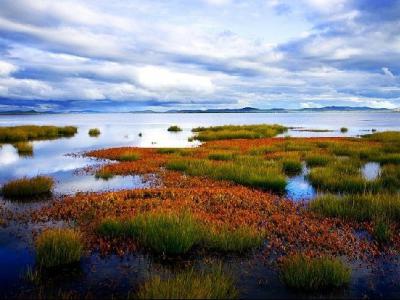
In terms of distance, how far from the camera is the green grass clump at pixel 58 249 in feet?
27.3

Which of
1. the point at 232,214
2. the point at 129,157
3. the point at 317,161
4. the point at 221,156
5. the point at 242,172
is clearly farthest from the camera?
the point at 129,157

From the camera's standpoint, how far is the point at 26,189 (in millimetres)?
15906

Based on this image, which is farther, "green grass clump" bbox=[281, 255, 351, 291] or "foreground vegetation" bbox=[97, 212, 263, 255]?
"foreground vegetation" bbox=[97, 212, 263, 255]

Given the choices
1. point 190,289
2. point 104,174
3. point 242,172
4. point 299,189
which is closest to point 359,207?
point 299,189

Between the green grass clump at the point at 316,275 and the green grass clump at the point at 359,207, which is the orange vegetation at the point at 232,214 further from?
the green grass clump at the point at 316,275

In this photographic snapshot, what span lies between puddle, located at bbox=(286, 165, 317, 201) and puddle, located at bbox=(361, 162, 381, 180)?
123 inches

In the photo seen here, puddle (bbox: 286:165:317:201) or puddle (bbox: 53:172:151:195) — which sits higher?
puddle (bbox: 53:172:151:195)

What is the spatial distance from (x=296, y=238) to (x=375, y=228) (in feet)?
7.17

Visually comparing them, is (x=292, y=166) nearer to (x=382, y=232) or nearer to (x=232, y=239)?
(x=382, y=232)

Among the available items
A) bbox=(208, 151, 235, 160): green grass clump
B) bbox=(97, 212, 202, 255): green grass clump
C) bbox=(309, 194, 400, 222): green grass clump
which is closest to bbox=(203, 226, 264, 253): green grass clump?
bbox=(97, 212, 202, 255): green grass clump

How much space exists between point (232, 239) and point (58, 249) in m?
3.86

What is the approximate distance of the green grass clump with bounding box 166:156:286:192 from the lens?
56.3 ft

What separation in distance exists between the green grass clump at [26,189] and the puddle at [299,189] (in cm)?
977

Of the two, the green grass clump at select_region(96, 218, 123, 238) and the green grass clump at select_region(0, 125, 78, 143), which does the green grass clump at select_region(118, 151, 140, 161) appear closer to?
the green grass clump at select_region(96, 218, 123, 238)
